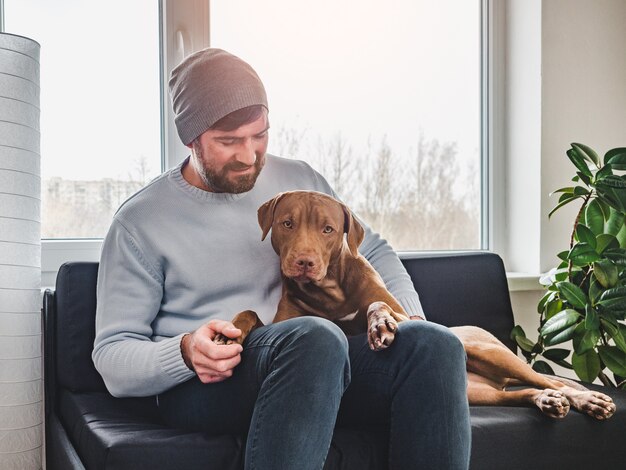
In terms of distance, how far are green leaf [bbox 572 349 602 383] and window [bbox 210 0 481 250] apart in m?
0.77

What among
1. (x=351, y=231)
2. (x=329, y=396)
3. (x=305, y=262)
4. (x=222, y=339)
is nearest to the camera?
(x=329, y=396)

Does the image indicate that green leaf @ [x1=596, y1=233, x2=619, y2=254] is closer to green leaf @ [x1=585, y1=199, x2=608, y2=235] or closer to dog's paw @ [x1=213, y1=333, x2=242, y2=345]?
green leaf @ [x1=585, y1=199, x2=608, y2=235]

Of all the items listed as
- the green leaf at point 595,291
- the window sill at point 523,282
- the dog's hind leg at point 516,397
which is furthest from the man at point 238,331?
the window sill at point 523,282

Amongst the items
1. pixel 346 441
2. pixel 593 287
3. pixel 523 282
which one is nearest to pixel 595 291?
pixel 593 287

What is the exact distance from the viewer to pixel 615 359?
2.26 m

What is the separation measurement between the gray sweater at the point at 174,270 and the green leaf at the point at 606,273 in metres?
0.76

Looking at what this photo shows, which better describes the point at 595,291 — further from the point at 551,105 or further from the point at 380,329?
the point at 380,329

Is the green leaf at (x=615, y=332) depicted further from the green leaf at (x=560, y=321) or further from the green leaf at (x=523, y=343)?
the green leaf at (x=523, y=343)

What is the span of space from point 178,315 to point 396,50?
1.59 m

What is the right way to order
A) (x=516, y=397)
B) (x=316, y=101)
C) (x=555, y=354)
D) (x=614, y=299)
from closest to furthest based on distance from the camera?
(x=516, y=397) < (x=614, y=299) < (x=555, y=354) < (x=316, y=101)

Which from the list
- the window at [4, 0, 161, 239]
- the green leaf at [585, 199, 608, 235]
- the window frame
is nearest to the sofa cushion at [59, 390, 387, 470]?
the window frame

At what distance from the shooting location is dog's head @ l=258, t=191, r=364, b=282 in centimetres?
157

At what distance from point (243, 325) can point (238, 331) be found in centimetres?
8

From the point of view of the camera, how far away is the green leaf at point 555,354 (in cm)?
236
